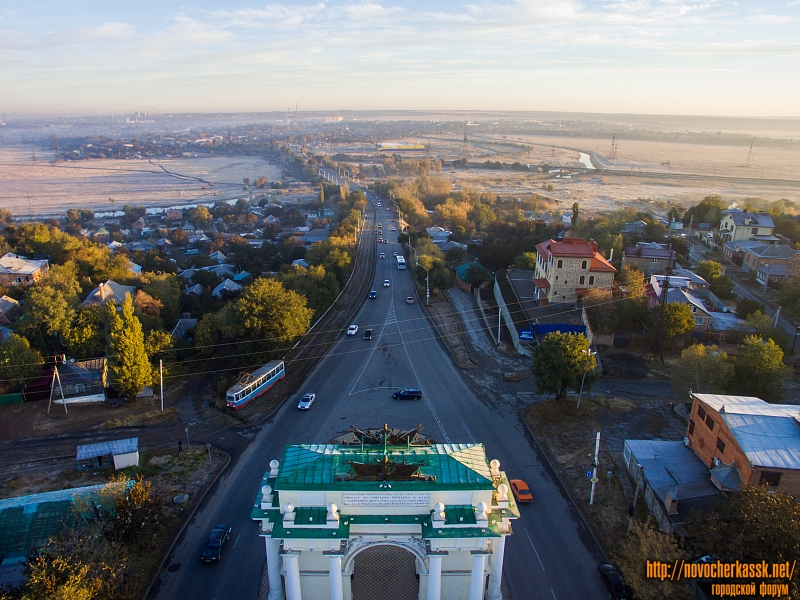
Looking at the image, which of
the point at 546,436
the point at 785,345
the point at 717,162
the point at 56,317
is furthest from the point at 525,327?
the point at 717,162

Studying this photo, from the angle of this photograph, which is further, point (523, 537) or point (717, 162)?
point (717, 162)

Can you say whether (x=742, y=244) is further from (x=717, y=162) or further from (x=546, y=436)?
(x=717, y=162)

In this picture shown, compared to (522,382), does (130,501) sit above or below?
above

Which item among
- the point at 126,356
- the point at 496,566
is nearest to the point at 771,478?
the point at 496,566

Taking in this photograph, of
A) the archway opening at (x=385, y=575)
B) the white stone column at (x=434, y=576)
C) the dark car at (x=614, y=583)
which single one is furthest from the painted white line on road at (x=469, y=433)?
the white stone column at (x=434, y=576)

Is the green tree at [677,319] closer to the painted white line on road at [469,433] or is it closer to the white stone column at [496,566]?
the painted white line on road at [469,433]

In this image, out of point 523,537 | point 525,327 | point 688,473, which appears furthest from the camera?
point 525,327

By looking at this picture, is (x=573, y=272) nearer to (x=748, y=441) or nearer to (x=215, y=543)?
(x=748, y=441)

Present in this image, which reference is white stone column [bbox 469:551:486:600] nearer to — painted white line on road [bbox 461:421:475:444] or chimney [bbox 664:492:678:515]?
chimney [bbox 664:492:678:515]
